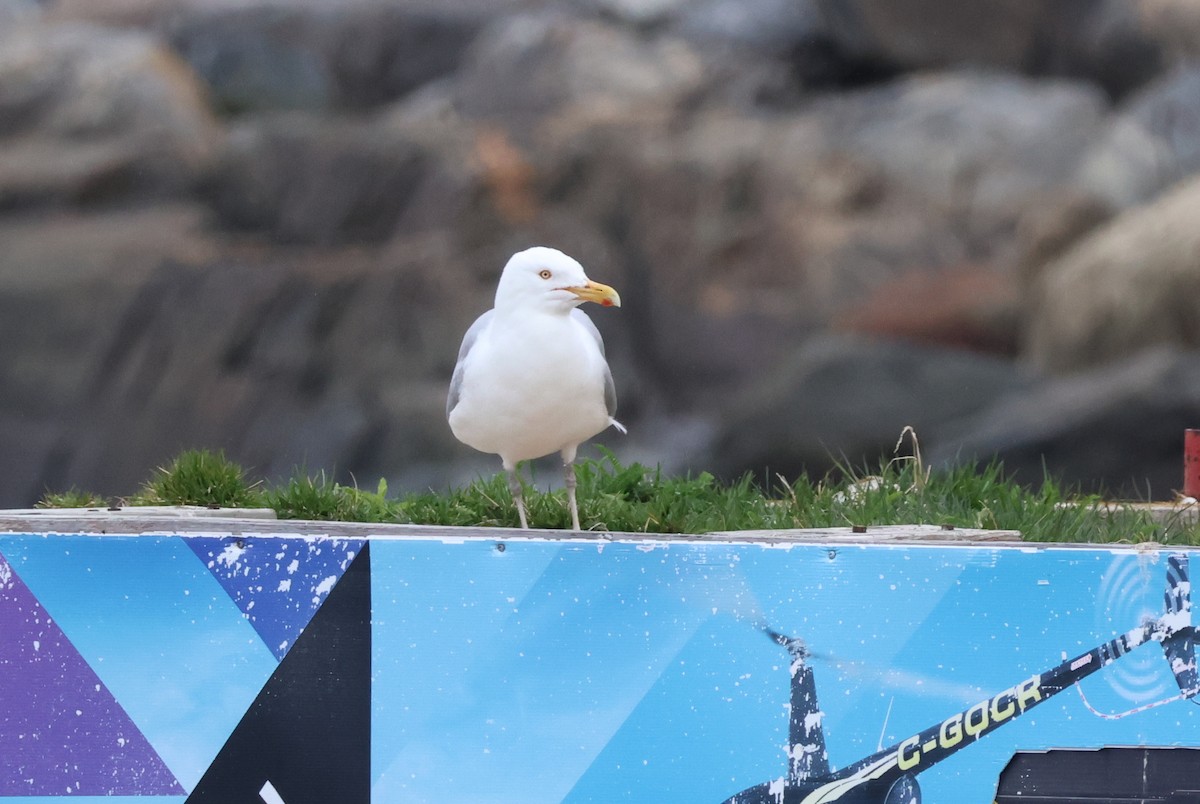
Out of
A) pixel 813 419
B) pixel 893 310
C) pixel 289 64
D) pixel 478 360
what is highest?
pixel 289 64

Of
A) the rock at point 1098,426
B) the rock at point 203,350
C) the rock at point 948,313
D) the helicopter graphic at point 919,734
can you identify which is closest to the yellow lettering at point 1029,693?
the helicopter graphic at point 919,734

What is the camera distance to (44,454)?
5.63 metres

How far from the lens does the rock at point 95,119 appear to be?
579 cm

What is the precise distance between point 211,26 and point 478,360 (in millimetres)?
4085

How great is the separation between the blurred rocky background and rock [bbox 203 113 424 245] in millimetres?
14

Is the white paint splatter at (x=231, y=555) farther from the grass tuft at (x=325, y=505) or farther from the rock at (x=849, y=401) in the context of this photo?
the rock at (x=849, y=401)

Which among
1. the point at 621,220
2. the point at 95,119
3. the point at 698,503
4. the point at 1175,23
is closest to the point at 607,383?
the point at 698,503

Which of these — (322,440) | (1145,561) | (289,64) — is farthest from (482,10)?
(1145,561)

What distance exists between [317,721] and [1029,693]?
101 centimetres

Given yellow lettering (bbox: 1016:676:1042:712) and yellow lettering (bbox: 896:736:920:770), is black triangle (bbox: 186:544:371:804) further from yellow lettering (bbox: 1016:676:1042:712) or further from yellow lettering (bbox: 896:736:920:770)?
yellow lettering (bbox: 1016:676:1042:712)

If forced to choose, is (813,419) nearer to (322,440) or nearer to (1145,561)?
(322,440)

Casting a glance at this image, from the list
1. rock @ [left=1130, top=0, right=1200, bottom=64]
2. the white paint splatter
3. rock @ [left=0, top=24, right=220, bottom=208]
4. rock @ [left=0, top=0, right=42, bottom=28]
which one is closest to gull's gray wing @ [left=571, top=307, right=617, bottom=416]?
the white paint splatter

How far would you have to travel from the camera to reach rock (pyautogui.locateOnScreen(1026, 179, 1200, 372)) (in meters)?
5.21

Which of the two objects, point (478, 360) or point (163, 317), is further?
point (163, 317)
